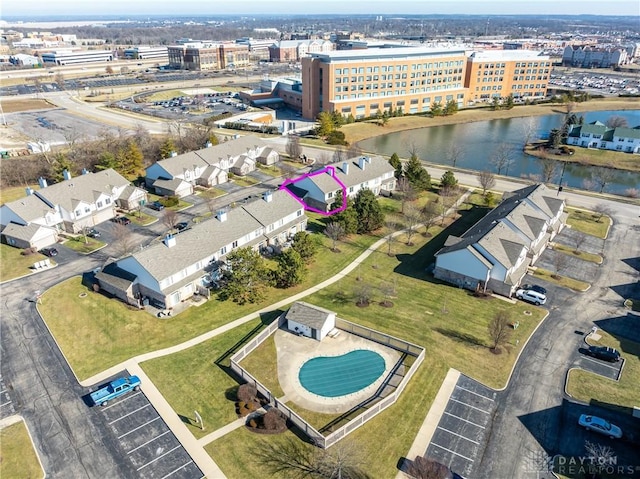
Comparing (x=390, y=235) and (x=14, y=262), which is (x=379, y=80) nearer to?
(x=390, y=235)

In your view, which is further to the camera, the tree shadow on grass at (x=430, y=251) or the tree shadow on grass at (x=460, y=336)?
the tree shadow on grass at (x=430, y=251)

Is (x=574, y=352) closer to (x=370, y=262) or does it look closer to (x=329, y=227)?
(x=370, y=262)

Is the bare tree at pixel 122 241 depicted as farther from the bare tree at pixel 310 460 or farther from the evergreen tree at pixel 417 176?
the evergreen tree at pixel 417 176

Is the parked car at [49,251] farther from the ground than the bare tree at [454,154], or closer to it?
closer to it

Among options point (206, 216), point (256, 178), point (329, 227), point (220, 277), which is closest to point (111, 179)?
point (206, 216)

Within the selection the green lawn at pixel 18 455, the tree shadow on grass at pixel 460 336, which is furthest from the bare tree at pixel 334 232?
the green lawn at pixel 18 455

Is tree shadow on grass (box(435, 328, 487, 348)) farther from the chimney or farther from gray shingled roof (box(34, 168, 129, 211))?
gray shingled roof (box(34, 168, 129, 211))

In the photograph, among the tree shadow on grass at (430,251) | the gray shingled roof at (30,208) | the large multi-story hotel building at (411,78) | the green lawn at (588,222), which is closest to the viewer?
the tree shadow on grass at (430,251)
